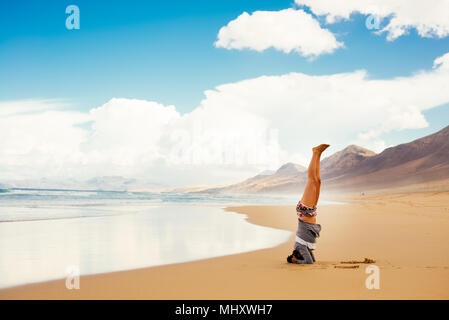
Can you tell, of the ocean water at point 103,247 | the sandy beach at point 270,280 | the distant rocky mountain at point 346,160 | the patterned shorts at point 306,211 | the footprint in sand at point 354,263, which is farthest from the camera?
the distant rocky mountain at point 346,160

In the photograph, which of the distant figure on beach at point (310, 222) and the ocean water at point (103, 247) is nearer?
the ocean water at point (103, 247)

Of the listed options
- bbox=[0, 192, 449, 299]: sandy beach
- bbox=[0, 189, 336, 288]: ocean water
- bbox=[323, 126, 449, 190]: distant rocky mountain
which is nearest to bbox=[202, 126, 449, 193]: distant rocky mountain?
bbox=[323, 126, 449, 190]: distant rocky mountain

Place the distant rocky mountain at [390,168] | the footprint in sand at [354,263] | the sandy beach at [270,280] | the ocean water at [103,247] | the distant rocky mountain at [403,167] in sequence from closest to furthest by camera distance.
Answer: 1. the sandy beach at [270,280]
2. the footprint in sand at [354,263]
3. the ocean water at [103,247]
4. the distant rocky mountain at [403,167]
5. the distant rocky mountain at [390,168]

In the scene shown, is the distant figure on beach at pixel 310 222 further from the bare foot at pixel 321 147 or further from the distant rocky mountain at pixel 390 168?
the distant rocky mountain at pixel 390 168

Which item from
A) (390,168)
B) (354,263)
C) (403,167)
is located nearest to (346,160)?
(390,168)

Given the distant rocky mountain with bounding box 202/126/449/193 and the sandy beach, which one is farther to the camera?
the distant rocky mountain with bounding box 202/126/449/193

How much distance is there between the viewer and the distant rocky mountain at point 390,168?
107 meters

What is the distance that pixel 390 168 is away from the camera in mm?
133500

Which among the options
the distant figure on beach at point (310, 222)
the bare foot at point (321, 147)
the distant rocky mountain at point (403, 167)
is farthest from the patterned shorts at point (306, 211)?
the distant rocky mountain at point (403, 167)

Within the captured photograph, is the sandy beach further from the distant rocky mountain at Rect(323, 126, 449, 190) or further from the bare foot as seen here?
the distant rocky mountain at Rect(323, 126, 449, 190)

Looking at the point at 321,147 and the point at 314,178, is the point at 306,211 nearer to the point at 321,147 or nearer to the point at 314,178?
the point at 314,178

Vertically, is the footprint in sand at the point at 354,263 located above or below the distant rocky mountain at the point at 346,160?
below

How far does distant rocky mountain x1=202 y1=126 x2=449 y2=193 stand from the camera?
107 metres
